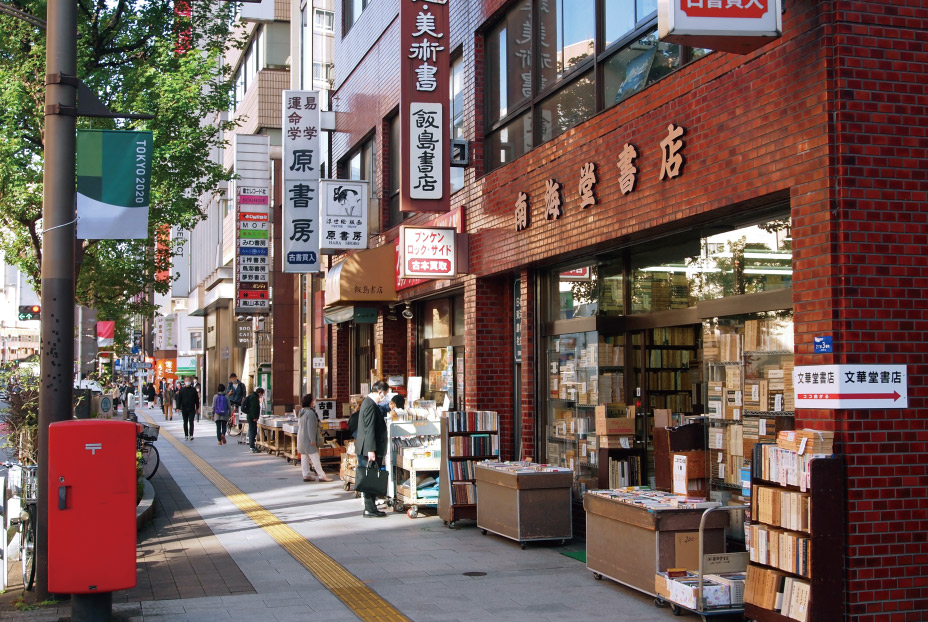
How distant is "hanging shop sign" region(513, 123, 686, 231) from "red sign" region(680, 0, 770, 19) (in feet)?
6.14

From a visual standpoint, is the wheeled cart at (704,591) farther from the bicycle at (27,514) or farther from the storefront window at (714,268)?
the bicycle at (27,514)

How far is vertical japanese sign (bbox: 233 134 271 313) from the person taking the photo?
3494cm

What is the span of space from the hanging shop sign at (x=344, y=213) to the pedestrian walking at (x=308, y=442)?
10.6 feet

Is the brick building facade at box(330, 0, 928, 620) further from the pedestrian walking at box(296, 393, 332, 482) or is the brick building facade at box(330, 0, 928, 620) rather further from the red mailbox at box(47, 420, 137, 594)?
the pedestrian walking at box(296, 393, 332, 482)

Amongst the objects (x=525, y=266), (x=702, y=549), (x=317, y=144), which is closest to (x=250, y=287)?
(x=317, y=144)

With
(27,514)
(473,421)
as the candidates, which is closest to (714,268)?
(473,421)

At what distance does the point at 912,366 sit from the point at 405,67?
8.86m

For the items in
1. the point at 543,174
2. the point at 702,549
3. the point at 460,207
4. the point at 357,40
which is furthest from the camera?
the point at 357,40

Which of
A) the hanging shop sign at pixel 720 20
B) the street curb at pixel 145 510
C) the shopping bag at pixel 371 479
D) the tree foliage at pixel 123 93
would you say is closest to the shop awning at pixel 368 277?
the tree foliage at pixel 123 93

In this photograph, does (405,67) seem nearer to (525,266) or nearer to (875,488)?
(525,266)

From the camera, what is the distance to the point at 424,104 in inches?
549

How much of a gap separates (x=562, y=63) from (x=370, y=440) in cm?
585

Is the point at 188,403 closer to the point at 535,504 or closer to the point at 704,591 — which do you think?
the point at 535,504

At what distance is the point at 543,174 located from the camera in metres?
12.3
